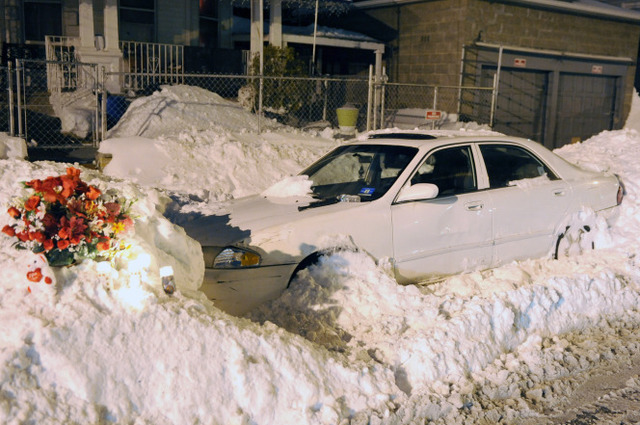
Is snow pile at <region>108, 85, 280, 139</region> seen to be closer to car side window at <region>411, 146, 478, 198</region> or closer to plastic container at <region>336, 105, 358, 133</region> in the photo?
plastic container at <region>336, 105, 358, 133</region>

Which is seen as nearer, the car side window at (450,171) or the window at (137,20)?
the car side window at (450,171)

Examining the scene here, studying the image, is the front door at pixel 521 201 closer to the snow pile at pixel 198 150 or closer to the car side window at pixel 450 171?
the car side window at pixel 450 171

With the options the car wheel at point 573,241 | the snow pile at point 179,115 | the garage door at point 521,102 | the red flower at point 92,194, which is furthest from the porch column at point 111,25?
the red flower at point 92,194

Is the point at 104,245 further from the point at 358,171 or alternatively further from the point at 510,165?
the point at 510,165

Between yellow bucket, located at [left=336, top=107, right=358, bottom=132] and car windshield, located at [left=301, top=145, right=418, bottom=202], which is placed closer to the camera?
car windshield, located at [left=301, top=145, right=418, bottom=202]

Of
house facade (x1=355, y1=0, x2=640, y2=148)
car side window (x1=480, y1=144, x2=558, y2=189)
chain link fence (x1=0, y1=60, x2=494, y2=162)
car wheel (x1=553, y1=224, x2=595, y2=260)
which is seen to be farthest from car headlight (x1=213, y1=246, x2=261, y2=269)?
house facade (x1=355, y1=0, x2=640, y2=148)

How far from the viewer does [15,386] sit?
3596mm

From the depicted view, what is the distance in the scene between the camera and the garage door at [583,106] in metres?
19.8

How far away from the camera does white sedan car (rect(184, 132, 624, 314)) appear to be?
5578 millimetres

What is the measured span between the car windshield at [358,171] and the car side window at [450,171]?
0.19 meters

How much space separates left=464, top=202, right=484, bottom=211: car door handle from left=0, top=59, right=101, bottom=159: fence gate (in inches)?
297

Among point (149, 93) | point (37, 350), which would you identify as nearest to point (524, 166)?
point (37, 350)

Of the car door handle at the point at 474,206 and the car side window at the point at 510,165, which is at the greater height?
the car side window at the point at 510,165

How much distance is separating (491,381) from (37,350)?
2982 mm
